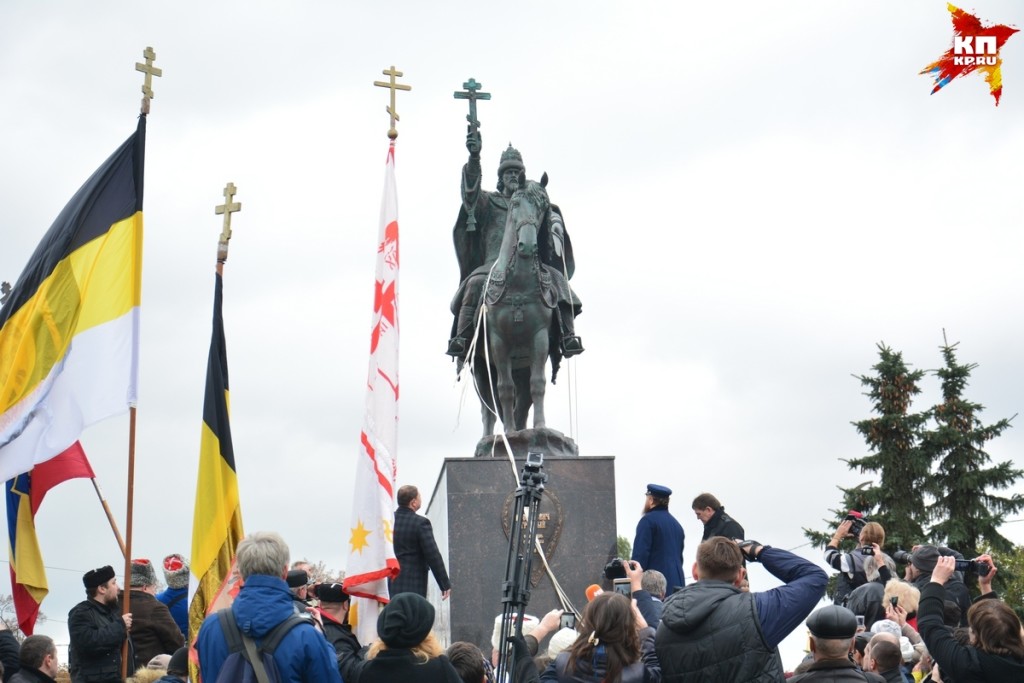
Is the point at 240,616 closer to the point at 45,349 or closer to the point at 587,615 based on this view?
the point at 587,615

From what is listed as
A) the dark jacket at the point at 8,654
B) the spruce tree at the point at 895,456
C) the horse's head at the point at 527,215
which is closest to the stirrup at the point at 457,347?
the horse's head at the point at 527,215

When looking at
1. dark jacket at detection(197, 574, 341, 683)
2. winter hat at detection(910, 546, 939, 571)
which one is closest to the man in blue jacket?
dark jacket at detection(197, 574, 341, 683)

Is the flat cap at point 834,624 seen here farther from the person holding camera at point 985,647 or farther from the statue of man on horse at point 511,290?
the statue of man on horse at point 511,290

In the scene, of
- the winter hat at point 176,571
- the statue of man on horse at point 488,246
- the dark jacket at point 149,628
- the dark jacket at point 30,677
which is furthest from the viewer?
the statue of man on horse at point 488,246

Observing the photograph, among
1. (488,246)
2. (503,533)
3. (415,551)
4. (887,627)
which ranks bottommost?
(887,627)

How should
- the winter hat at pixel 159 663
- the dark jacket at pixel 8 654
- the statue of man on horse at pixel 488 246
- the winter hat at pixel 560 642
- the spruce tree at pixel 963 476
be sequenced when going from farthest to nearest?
the spruce tree at pixel 963 476 < the statue of man on horse at pixel 488 246 < the dark jacket at pixel 8 654 < the winter hat at pixel 159 663 < the winter hat at pixel 560 642

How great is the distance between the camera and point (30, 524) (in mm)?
10961

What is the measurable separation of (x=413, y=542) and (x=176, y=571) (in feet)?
6.31

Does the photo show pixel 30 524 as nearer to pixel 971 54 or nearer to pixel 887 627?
pixel 887 627

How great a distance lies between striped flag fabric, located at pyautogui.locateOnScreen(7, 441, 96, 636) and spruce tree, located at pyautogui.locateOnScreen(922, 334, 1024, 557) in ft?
79.0

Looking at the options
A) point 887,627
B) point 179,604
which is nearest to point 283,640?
point 887,627

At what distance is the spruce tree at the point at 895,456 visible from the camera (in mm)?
32562

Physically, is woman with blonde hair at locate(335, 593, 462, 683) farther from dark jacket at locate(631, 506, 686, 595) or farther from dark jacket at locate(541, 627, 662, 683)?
dark jacket at locate(631, 506, 686, 595)

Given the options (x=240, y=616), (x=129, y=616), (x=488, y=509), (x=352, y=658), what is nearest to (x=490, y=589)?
(x=488, y=509)
